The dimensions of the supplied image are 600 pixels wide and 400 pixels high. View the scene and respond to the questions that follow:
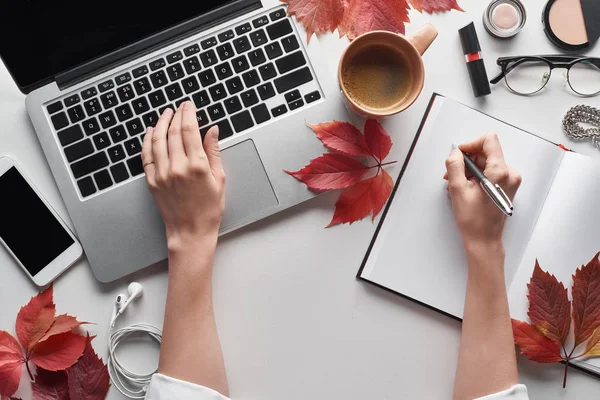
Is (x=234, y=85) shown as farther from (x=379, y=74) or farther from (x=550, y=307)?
(x=550, y=307)

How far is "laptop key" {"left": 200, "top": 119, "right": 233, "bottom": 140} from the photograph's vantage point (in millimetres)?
835

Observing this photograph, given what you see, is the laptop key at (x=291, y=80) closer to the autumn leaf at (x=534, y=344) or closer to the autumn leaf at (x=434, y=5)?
the autumn leaf at (x=434, y=5)

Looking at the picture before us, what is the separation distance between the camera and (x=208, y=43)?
2.74 ft

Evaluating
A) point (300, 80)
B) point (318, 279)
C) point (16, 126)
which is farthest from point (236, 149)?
point (16, 126)

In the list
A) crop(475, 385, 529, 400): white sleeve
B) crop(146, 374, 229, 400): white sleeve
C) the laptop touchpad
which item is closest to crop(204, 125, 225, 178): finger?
the laptop touchpad

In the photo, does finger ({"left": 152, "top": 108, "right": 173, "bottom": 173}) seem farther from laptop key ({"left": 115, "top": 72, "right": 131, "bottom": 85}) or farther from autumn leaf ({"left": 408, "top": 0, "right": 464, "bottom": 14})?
autumn leaf ({"left": 408, "top": 0, "right": 464, "bottom": 14})

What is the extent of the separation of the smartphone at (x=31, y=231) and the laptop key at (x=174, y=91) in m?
0.28

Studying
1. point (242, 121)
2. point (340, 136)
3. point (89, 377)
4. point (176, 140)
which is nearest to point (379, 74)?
point (340, 136)

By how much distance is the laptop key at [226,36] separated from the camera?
835 mm

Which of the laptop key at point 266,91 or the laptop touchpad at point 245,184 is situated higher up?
the laptop key at point 266,91

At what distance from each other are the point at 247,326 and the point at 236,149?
304 millimetres

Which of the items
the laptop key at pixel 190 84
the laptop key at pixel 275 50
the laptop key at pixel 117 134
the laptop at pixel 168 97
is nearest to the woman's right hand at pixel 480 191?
the laptop at pixel 168 97

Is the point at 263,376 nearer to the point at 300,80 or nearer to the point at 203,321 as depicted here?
the point at 203,321

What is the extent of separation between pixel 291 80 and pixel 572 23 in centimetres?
50
